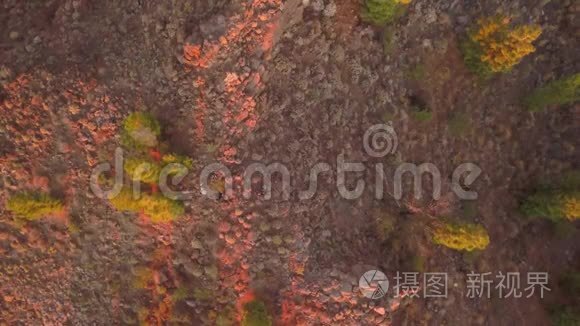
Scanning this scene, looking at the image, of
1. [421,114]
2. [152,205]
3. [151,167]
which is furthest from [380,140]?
[152,205]

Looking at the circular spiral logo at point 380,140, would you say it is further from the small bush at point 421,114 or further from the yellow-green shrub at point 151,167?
the yellow-green shrub at point 151,167

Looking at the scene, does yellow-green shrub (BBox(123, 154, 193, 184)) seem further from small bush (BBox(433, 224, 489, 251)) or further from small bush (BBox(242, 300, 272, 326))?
small bush (BBox(433, 224, 489, 251))

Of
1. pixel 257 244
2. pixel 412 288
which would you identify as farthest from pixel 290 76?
pixel 412 288

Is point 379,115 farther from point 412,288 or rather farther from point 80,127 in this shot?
point 80,127
